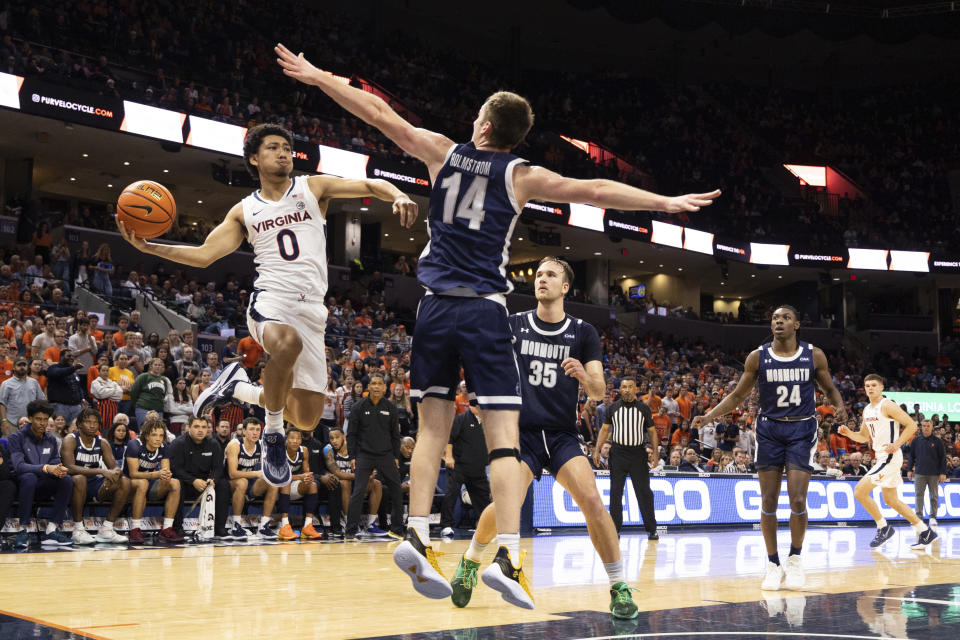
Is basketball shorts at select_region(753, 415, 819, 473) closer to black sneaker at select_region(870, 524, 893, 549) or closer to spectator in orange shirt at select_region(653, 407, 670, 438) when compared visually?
black sneaker at select_region(870, 524, 893, 549)

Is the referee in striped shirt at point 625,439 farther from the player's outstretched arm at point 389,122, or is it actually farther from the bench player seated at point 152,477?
the player's outstretched arm at point 389,122

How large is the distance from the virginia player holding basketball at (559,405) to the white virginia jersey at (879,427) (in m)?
8.11

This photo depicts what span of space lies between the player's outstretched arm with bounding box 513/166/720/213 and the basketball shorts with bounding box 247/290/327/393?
1.89 meters

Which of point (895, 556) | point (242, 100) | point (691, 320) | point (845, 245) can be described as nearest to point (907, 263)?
point (845, 245)

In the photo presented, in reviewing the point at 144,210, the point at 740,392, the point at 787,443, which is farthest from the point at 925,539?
the point at 144,210

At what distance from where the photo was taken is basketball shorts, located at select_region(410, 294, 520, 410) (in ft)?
14.3

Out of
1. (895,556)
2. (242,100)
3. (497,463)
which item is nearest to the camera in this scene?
(497,463)

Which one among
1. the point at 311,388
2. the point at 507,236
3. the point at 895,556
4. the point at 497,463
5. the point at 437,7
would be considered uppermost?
the point at 437,7

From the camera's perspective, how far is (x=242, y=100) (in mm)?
25078

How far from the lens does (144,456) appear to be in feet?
36.0

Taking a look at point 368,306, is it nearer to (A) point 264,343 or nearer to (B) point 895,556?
(B) point 895,556

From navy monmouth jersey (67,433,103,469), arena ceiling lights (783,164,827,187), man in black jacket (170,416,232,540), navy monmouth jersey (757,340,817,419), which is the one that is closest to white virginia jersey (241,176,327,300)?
navy monmouth jersey (757,340,817,419)

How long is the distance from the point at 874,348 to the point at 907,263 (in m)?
4.09

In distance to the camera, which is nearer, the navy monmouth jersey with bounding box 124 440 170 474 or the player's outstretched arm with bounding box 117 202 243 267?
the player's outstretched arm with bounding box 117 202 243 267
